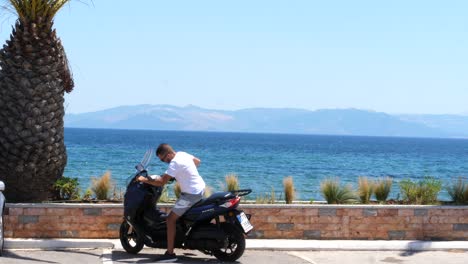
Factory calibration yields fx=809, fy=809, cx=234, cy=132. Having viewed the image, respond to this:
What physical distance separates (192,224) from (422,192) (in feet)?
14.6

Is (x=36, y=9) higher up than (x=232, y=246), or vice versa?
(x=36, y=9)

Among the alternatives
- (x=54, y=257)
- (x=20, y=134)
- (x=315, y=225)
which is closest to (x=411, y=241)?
(x=315, y=225)

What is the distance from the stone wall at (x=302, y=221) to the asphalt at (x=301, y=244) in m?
0.19

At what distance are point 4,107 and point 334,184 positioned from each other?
5242 millimetres

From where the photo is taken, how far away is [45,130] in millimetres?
11797

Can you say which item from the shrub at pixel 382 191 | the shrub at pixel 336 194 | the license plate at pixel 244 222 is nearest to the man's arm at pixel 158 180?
the license plate at pixel 244 222

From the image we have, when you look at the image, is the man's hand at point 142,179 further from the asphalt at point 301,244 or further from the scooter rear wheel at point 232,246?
the asphalt at point 301,244

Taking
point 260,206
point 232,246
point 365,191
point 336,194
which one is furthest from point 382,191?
point 232,246

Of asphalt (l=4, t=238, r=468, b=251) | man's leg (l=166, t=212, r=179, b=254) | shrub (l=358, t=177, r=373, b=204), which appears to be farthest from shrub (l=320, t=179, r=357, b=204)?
man's leg (l=166, t=212, r=179, b=254)

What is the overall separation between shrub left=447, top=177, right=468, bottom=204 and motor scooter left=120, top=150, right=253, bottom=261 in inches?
176

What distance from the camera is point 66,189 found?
12734 millimetres

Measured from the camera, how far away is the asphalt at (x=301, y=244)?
1087 centimetres

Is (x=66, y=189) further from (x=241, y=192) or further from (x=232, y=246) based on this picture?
(x=232, y=246)

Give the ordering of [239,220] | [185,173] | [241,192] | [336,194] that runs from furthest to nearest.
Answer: [336,194] < [241,192] < [185,173] < [239,220]
